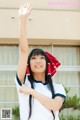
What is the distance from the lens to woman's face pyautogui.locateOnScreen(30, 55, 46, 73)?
2.54 meters

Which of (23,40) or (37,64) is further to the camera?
(37,64)

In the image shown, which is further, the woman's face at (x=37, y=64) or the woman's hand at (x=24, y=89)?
the woman's face at (x=37, y=64)

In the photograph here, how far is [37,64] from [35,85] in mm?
146

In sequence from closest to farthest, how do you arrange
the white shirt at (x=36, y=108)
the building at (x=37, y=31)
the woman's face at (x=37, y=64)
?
the white shirt at (x=36, y=108) → the woman's face at (x=37, y=64) → the building at (x=37, y=31)

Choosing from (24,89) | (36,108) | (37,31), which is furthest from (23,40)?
(37,31)

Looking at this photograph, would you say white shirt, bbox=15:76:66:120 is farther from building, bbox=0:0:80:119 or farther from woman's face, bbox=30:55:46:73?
building, bbox=0:0:80:119

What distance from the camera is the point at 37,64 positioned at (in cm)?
255

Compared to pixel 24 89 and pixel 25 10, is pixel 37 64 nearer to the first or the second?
pixel 24 89

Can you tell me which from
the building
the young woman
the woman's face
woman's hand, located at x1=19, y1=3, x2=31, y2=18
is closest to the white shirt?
the young woman

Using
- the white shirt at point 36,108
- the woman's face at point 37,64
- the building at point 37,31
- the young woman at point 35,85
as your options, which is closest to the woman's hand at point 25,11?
the young woman at point 35,85

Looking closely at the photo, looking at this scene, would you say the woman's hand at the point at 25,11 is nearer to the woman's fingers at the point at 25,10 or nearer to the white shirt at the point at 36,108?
the woman's fingers at the point at 25,10

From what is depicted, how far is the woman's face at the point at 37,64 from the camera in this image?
8.34 feet

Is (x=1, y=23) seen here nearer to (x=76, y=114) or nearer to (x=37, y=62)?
(x=76, y=114)

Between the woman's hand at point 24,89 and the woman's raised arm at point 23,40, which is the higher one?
the woman's raised arm at point 23,40
